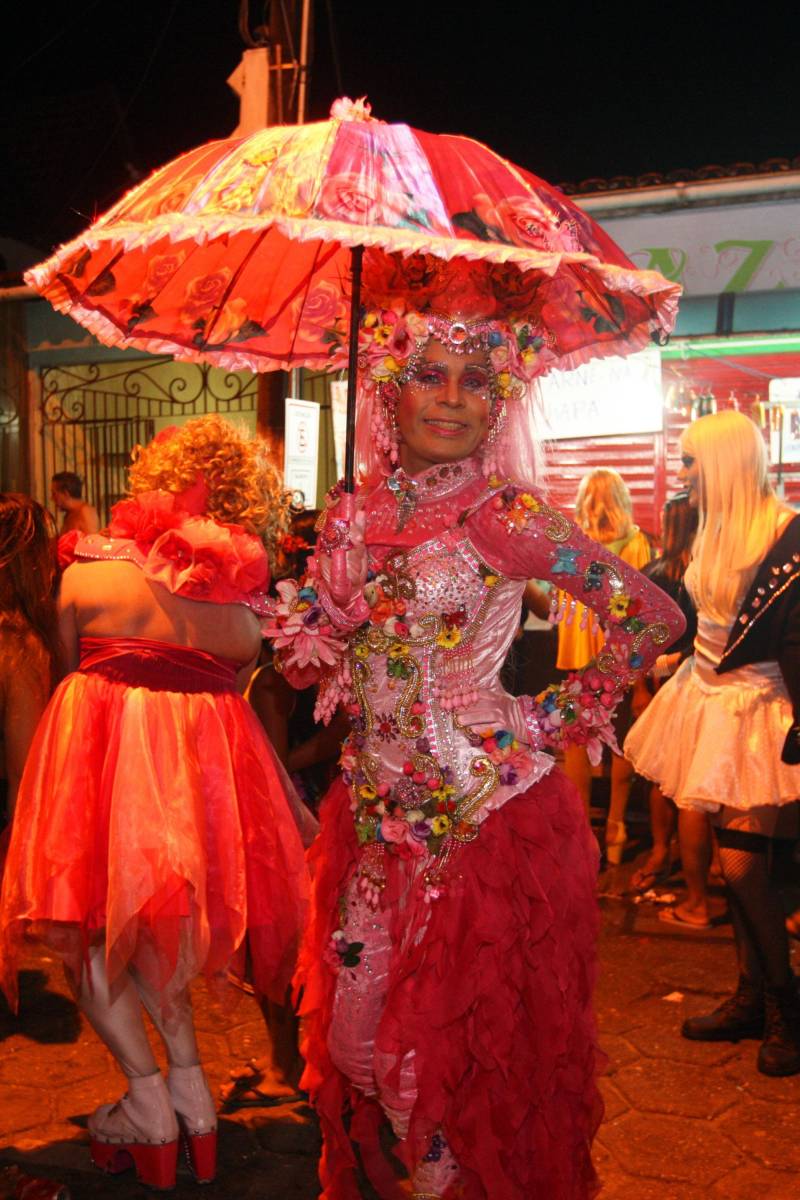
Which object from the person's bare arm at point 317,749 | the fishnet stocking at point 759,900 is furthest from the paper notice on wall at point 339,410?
the fishnet stocking at point 759,900

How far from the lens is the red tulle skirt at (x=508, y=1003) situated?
8.45 ft

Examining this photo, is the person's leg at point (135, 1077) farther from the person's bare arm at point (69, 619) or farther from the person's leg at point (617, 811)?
the person's leg at point (617, 811)

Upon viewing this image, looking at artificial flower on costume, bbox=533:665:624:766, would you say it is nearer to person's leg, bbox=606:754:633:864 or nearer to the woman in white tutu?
the woman in white tutu

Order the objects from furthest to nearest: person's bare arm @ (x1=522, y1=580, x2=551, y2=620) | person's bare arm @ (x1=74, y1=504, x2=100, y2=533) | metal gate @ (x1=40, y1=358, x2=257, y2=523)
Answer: metal gate @ (x1=40, y1=358, x2=257, y2=523), person's bare arm @ (x1=74, y1=504, x2=100, y2=533), person's bare arm @ (x1=522, y1=580, x2=551, y2=620)

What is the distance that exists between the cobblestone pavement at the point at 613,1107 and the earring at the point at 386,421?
5.50ft

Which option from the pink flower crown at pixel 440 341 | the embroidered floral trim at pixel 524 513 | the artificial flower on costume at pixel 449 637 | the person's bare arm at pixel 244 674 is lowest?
the person's bare arm at pixel 244 674

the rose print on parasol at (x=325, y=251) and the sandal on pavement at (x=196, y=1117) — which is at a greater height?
the rose print on parasol at (x=325, y=251)

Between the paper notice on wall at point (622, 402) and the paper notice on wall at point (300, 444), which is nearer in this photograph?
the paper notice on wall at point (300, 444)

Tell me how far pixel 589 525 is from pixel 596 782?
216 centimetres

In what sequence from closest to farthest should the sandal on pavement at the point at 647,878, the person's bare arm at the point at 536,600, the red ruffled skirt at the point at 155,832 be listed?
the red ruffled skirt at the point at 155,832, the person's bare arm at the point at 536,600, the sandal on pavement at the point at 647,878

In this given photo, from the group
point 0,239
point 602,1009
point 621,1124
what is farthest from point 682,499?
point 0,239

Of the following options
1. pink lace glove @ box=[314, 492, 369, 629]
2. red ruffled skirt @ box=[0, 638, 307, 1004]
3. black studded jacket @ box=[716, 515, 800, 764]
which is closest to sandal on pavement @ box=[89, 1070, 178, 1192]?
red ruffled skirt @ box=[0, 638, 307, 1004]

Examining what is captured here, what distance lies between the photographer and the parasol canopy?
2.40 metres

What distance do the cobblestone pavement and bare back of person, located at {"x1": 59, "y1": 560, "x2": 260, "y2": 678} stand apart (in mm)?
1089
